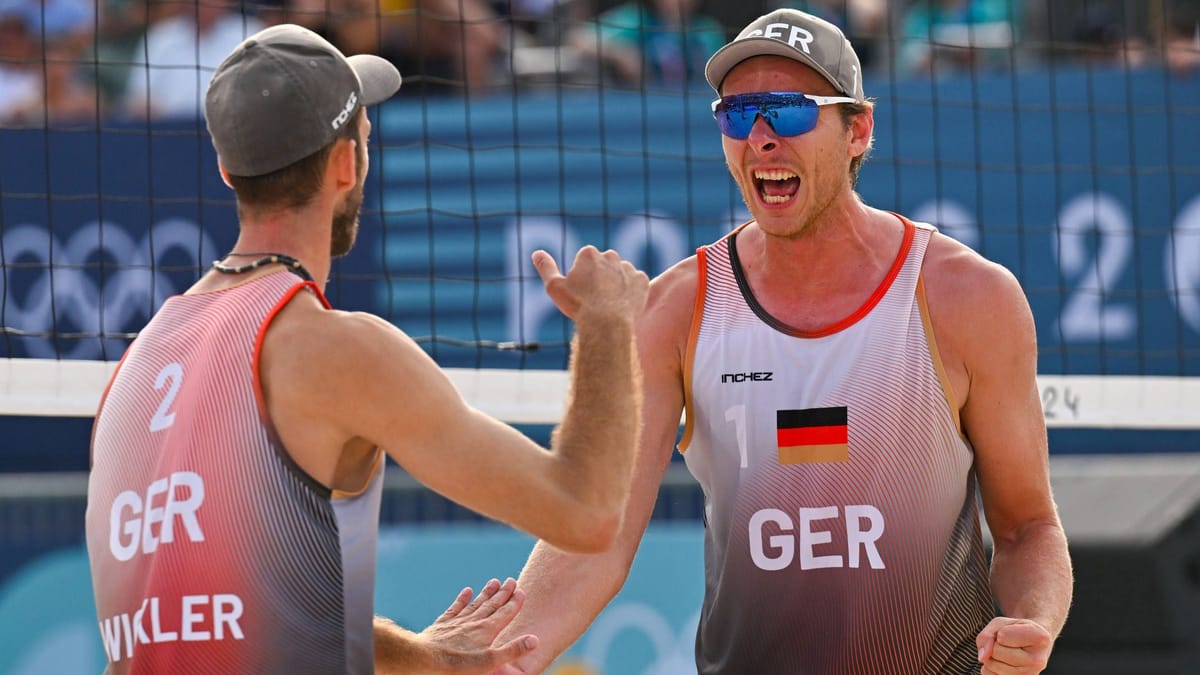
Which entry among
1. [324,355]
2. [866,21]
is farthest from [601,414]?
[866,21]

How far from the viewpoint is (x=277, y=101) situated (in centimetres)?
330

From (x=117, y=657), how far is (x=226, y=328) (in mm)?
621

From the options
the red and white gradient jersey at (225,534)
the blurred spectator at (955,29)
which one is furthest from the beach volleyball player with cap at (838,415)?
the blurred spectator at (955,29)

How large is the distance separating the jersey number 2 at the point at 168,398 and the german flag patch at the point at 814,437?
1.45 meters

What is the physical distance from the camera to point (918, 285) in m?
4.05

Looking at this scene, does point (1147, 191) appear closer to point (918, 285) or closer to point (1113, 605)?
point (1113, 605)

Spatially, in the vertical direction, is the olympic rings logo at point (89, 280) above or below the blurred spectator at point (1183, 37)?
below

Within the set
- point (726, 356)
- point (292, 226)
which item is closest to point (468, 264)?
point (726, 356)

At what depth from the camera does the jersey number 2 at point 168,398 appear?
10.4 ft

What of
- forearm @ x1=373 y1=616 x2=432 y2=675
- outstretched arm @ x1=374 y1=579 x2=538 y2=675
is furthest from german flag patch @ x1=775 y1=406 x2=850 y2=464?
forearm @ x1=373 y1=616 x2=432 y2=675

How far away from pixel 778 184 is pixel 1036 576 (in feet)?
3.49

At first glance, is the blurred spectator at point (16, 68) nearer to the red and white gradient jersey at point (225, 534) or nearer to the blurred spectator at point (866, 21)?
the blurred spectator at point (866, 21)

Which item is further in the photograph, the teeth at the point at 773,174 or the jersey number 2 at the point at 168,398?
the teeth at the point at 773,174

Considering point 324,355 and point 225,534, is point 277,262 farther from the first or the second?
point 225,534
